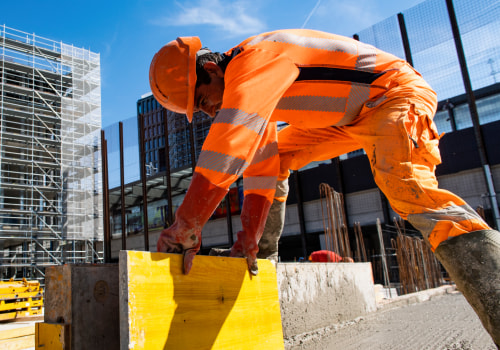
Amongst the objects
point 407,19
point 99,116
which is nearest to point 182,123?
point 99,116

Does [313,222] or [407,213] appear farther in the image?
[313,222]

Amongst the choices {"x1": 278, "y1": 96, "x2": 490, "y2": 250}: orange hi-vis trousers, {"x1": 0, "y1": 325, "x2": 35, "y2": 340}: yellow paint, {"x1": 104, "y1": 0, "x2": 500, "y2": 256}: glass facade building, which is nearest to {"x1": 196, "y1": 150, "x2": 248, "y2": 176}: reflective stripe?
{"x1": 278, "y1": 96, "x2": 490, "y2": 250}: orange hi-vis trousers

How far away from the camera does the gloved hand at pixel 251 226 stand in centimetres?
156

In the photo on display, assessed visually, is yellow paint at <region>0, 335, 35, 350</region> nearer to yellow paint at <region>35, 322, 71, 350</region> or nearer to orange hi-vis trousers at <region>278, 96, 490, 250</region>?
yellow paint at <region>35, 322, 71, 350</region>

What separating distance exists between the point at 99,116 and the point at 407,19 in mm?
16376

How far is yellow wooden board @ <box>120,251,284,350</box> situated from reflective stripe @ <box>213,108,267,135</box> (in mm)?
459

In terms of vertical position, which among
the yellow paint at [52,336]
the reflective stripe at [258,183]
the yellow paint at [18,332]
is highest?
the reflective stripe at [258,183]

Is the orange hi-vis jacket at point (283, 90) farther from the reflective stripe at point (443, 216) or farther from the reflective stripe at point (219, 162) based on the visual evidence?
the reflective stripe at point (443, 216)

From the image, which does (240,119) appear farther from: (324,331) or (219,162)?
(324,331)

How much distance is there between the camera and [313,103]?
1.59m

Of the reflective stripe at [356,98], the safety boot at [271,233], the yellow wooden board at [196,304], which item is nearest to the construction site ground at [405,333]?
the safety boot at [271,233]

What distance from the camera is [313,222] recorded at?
45.5 ft

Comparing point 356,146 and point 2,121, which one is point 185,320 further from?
point 2,121

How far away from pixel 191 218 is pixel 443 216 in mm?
875
